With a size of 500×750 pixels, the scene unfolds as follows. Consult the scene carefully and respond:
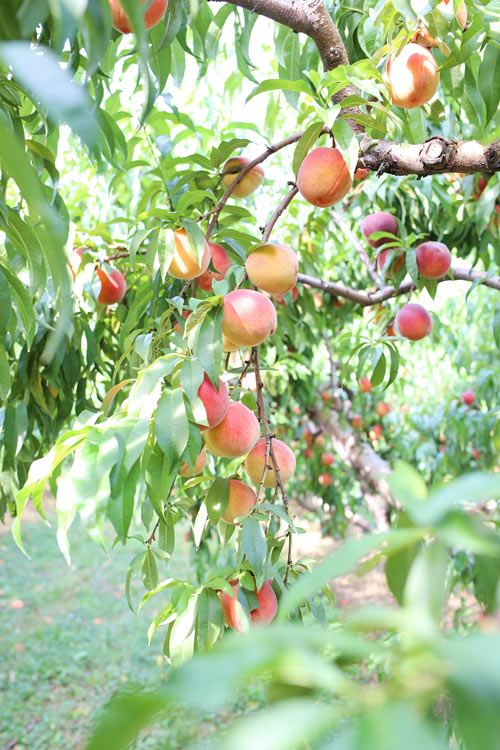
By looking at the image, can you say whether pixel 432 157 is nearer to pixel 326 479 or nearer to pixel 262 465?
pixel 262 465

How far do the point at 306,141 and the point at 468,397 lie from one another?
7.17 feet

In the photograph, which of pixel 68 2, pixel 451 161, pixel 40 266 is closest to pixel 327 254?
pixel 451 161

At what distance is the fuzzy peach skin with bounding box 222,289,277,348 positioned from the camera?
781 mm

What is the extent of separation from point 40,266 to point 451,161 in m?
0.60

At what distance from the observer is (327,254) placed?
2.98 m

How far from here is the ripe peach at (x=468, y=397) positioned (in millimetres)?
2850

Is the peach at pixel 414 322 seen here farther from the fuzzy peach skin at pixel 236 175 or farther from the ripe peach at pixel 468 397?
the ripe peach at pixel 468 397

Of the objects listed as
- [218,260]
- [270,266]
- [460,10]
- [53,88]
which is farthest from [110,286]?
[53,88]

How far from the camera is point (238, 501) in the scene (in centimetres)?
88

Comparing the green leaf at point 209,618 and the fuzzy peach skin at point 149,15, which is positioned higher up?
the fuzzy peach skin at point 149,15

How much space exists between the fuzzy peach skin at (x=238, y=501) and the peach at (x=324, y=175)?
433mm

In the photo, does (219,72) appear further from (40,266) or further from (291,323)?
(40,266)

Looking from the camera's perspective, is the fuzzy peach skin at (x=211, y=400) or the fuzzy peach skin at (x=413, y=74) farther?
the fuzzy peach skin at (x=413, y=74)

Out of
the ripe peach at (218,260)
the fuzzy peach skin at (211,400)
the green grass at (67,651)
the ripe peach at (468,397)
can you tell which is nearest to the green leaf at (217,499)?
the fuzzy peach skin at (211,400)
